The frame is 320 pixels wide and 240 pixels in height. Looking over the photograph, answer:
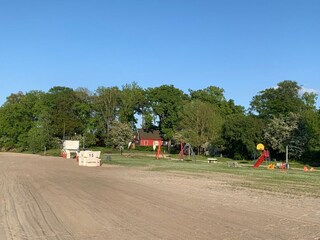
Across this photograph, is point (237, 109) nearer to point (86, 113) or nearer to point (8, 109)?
point (86, 113)

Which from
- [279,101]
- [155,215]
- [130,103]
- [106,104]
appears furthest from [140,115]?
[155,215]

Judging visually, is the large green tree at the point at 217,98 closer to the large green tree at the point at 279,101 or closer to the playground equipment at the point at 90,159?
the large green tree at the point at 279,101

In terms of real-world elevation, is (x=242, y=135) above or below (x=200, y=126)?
below

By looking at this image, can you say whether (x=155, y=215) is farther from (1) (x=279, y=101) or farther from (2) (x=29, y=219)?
(1) (x=279, y=101)

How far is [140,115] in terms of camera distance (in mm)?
109938

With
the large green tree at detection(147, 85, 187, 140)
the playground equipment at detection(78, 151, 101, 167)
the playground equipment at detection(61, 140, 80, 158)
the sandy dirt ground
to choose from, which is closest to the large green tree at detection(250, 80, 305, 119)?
the large green tree at detection(147, 85, 187, 140)

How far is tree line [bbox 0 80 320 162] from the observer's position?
278 ft

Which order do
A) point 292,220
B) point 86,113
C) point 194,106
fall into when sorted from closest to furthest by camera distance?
point 292,220, point 194,106, point 86,113

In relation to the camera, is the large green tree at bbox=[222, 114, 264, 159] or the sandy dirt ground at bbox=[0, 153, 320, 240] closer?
the sandy dirt ground at bbox=[0, 153, 320, 240]

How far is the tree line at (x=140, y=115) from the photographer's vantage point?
8469 centimetres

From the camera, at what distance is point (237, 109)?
4277 inches

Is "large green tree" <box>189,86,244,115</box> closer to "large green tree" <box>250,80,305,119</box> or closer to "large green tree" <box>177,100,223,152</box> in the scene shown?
"large green tree" <box>250,80,305,119</box>

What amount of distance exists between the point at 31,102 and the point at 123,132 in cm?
3020

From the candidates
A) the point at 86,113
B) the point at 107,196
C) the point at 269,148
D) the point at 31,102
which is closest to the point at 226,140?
the point at 269,148
